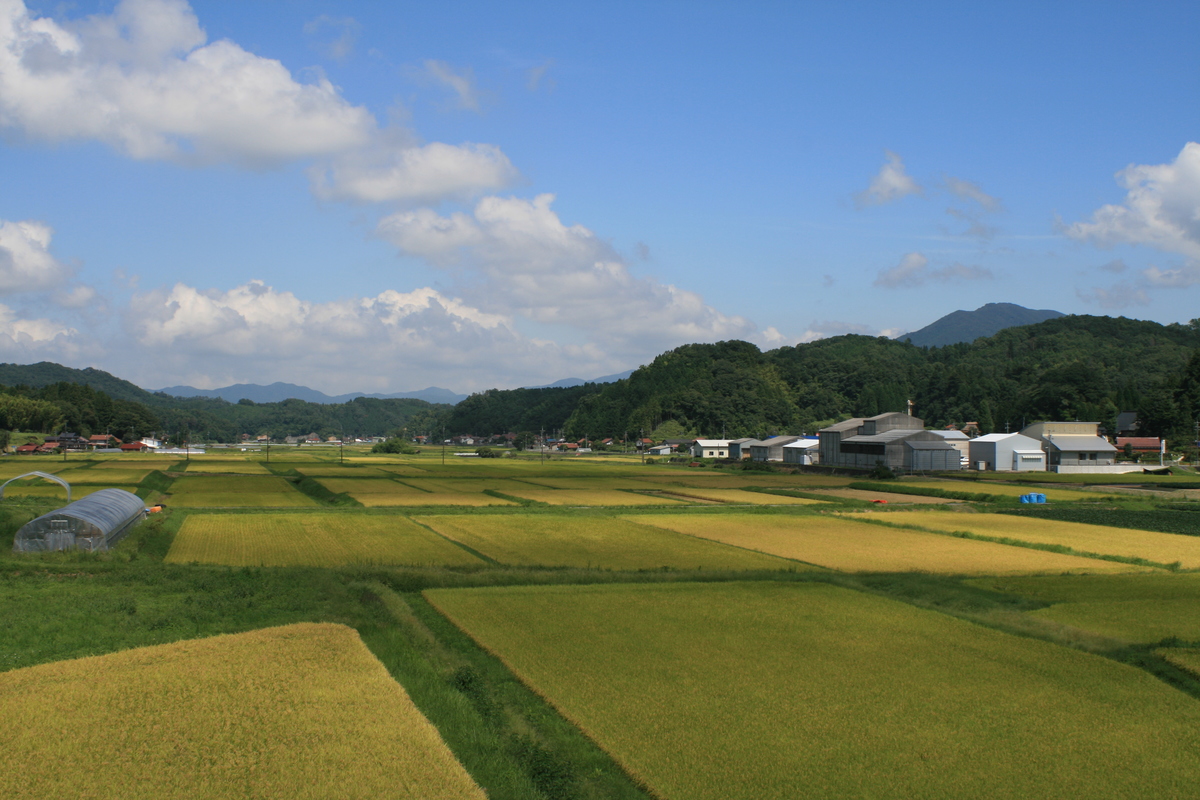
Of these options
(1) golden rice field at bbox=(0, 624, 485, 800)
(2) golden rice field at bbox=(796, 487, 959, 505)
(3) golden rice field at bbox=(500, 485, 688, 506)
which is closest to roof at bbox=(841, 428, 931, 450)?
(2) golden rice field at bbox=(796, 487, 959, 505)

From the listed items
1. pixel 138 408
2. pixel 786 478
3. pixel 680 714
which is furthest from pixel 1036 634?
pixel 138 408

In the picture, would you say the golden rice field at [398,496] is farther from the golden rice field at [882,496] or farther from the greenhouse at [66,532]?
the golden rice field at [882,496]

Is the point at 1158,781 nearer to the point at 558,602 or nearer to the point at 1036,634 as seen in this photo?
the point at 1036,634

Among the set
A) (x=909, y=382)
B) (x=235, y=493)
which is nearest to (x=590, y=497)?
(x=235, y=493)

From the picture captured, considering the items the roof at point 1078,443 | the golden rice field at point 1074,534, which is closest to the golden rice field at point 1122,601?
the golden rice field at point 1074,534

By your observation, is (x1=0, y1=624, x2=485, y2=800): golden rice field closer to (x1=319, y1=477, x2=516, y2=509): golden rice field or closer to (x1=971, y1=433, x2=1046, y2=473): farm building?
(x1=319, y1=477, x2=516, y2=509): golden rice field
